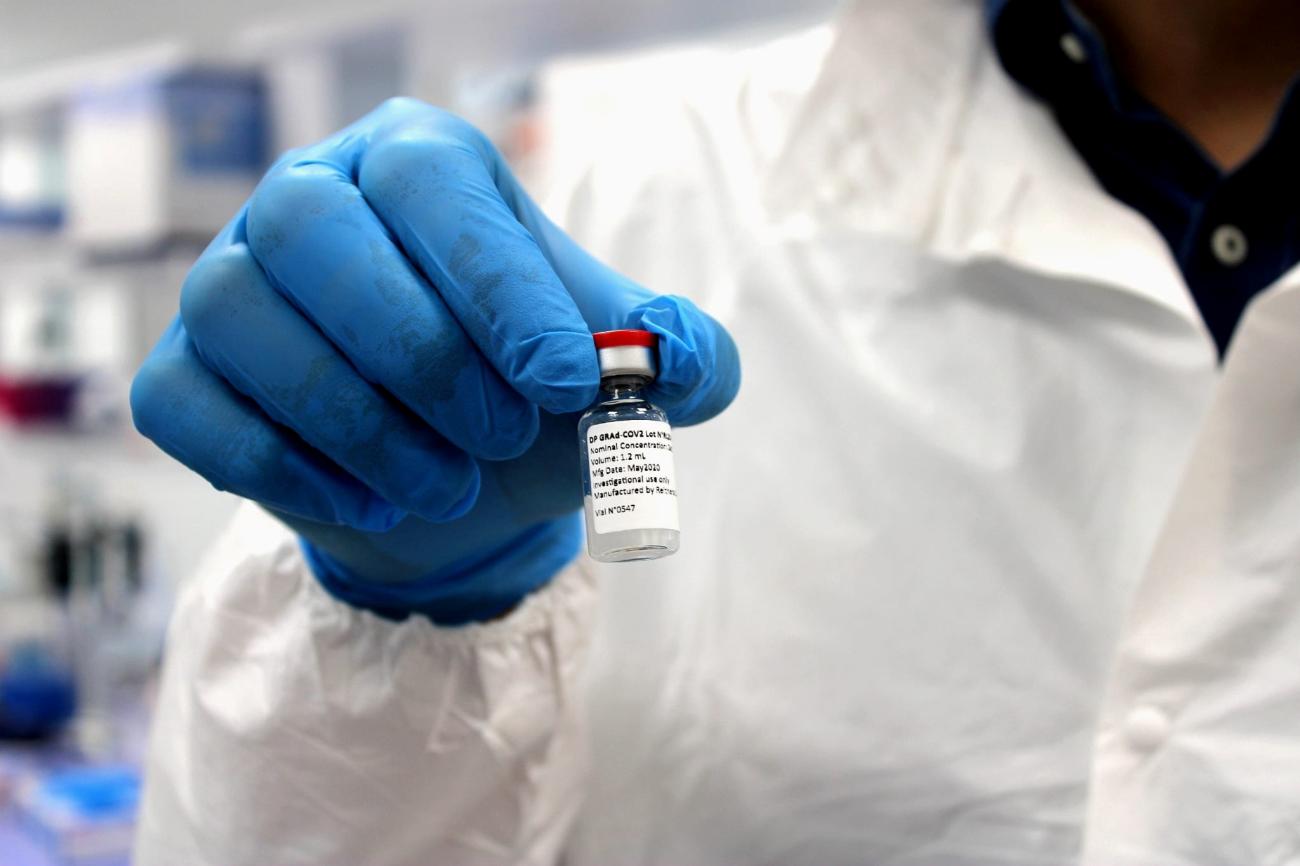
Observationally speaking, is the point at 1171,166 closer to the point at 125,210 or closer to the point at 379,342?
the point at 379,342

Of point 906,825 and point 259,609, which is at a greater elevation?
point 259,609

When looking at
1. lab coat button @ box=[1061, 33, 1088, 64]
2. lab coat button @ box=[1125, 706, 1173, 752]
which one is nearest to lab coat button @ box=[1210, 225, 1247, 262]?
lab coat button @ box=[1061, 33, 1088, 64]

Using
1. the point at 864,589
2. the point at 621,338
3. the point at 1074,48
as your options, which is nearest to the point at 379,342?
the point at 621,338

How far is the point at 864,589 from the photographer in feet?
2.70

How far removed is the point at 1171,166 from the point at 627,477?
0.55m

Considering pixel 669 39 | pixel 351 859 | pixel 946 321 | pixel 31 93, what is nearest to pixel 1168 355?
pixel 946 321

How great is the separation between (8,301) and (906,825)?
2.79 meters

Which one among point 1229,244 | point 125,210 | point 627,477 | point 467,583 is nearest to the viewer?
point 627,477

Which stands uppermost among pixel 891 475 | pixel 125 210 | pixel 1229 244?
pixel 1229 244

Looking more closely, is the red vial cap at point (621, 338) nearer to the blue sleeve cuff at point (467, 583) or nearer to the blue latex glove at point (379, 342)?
the blue latex glove at point (379, 342)

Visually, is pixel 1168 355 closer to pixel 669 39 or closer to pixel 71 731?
pixel 669 39

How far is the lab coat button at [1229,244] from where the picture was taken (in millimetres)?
799

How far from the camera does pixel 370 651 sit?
694 mm

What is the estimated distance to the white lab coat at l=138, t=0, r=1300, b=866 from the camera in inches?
27.6
